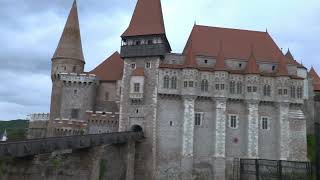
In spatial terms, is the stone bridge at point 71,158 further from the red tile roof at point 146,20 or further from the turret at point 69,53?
the turret at point 69,53

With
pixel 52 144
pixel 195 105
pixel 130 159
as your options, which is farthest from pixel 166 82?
pixel 52 144

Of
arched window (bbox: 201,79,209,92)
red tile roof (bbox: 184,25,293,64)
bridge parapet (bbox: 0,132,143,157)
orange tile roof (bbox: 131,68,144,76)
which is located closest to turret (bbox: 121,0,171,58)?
orange tile roof (bbox: 131,68,144,76)

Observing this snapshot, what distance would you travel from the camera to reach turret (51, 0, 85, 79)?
47.9 metres

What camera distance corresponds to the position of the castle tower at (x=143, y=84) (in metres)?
41.0

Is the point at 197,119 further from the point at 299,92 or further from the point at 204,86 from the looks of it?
the point at 299,92

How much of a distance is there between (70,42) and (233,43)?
63.1 feet

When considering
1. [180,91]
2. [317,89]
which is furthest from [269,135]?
[317,89]

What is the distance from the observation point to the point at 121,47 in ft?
146

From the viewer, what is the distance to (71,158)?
30625mm

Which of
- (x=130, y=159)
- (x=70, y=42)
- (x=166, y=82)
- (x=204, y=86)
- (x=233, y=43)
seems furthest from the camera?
(x=70, y=42)

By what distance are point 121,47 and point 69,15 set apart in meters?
10.4

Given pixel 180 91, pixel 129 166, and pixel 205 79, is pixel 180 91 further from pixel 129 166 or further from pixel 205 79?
pixel 129 166

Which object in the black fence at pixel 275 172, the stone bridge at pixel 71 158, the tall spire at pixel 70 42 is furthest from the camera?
the tall spire at pixel 70 42

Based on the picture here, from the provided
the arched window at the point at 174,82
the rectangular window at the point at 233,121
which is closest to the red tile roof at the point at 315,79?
the rectangular window at the point at 233,121
